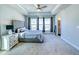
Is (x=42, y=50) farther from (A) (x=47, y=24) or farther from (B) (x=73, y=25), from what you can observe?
(A) (x=47, y=24)

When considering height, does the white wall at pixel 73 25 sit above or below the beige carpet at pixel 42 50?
above

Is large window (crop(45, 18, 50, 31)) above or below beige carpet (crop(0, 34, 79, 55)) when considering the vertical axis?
above

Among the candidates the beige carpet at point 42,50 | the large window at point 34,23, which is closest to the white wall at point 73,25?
the beige carpet at point 42,50

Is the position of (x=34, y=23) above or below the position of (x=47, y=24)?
above

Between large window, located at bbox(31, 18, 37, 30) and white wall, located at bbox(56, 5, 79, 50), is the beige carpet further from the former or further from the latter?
large window, located at bbox(31, 18, 37, 30)

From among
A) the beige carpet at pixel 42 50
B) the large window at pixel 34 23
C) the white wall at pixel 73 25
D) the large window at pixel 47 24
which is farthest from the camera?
the large window at pixel 47 24

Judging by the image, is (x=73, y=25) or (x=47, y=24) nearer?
(x=73, y=25)

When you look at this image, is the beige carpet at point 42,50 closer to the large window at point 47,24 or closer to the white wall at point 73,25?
the white wall at point 73,25

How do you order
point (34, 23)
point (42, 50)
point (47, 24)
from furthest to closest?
point (47, 24) < point (34, 23) < point (42, 50)

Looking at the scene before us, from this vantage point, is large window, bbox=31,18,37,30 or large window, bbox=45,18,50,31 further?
large window, bbox=45,18,50,31

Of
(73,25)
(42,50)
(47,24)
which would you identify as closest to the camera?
(42,50)

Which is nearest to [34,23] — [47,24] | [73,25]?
[47,24]

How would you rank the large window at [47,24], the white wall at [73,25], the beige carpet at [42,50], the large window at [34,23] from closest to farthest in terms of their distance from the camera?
the beige carpet at [42,50] < the white wall at [73,25] < the large window at [34,23] < the large window at [47,24]

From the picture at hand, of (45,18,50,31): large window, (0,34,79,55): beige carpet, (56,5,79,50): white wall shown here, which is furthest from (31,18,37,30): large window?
(0,34,79,55): beige carpet
